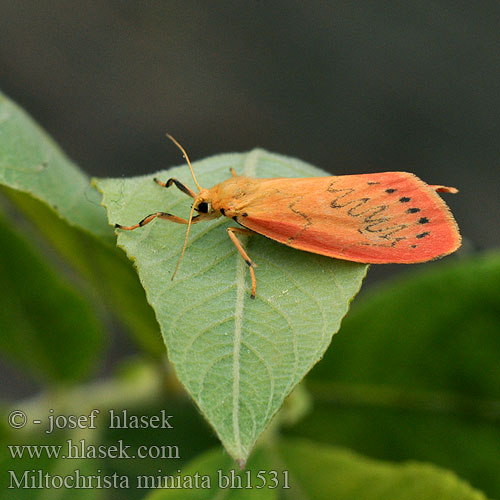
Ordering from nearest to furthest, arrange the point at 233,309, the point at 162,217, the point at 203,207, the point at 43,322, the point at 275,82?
the point at 233,309 → the point at 162,217 → the point at 203,207 → the point at 43,322 → the point at 275,82

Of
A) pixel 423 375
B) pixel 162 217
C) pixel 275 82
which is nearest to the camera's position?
pixel 162 217

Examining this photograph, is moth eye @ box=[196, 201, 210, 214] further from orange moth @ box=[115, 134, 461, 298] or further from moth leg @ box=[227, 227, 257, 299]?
moth leg @ box=[227, 227, 257, 299]

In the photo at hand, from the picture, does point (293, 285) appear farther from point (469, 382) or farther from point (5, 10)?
point (5, 10)

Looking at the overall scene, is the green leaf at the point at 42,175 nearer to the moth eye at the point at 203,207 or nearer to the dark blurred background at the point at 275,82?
the moth eye at the point at 203,207

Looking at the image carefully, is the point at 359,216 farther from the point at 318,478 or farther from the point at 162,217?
the point at 318,478

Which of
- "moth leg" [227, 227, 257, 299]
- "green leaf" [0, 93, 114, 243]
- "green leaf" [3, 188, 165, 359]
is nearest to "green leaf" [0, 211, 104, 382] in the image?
"green leaf" [3, 188, 165, 359]

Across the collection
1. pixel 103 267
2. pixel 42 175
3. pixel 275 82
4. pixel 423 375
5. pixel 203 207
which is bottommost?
pixel 275 82

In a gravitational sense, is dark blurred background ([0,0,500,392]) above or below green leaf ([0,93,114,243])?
below

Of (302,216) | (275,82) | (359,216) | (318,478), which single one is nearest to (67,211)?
(302,216)
